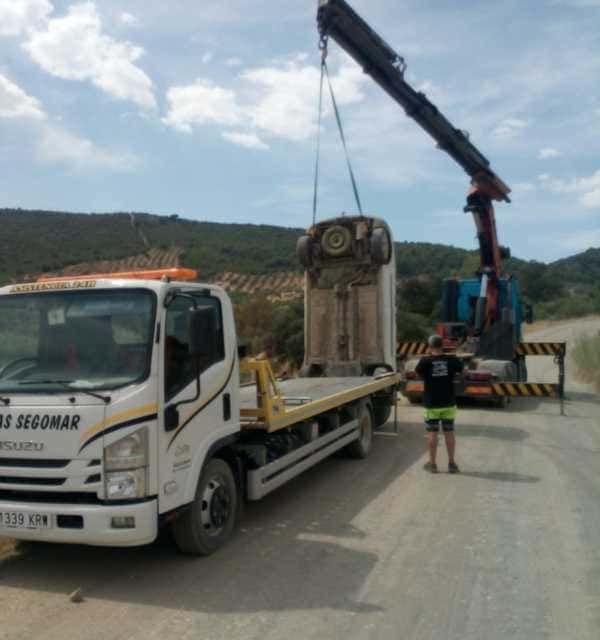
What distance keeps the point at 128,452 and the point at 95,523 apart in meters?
0.51

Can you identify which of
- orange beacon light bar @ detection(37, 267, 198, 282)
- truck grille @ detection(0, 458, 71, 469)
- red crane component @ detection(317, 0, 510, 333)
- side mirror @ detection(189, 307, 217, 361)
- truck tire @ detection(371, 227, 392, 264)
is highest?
red crane component @ detection(317, 0, 510, 333)

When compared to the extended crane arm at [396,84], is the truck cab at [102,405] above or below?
below

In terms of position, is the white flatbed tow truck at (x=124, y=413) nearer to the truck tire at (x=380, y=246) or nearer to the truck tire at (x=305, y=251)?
the truck tire at (x=380, y=246)

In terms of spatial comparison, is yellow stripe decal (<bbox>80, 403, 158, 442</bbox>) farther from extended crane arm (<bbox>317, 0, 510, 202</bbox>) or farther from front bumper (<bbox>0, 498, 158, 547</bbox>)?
extended crane arm (<bbox>317, 0, 510, 202</bbox>)

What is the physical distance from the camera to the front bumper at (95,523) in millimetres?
4516

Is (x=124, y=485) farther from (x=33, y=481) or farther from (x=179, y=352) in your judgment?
(x=179, y=352)

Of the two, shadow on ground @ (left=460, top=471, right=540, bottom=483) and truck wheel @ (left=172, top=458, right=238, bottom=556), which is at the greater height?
truck wheel @ (left=172, top=458, right=238, bottom=556)

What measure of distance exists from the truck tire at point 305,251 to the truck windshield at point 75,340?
714cm

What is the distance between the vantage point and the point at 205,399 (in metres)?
5.32

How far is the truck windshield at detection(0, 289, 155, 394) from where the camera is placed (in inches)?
191

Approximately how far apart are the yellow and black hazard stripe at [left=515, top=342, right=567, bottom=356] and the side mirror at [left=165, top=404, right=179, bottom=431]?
1012cm

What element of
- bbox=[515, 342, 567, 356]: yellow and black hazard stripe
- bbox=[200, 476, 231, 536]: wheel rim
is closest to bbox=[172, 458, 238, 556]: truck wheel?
bbox=[200, 476, 231, 536]: wheel rim

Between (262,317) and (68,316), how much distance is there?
51.2 ft

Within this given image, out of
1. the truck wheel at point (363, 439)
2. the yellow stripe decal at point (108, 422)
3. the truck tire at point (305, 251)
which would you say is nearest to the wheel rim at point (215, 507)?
the yellow stripe decal at point (108, 422)
